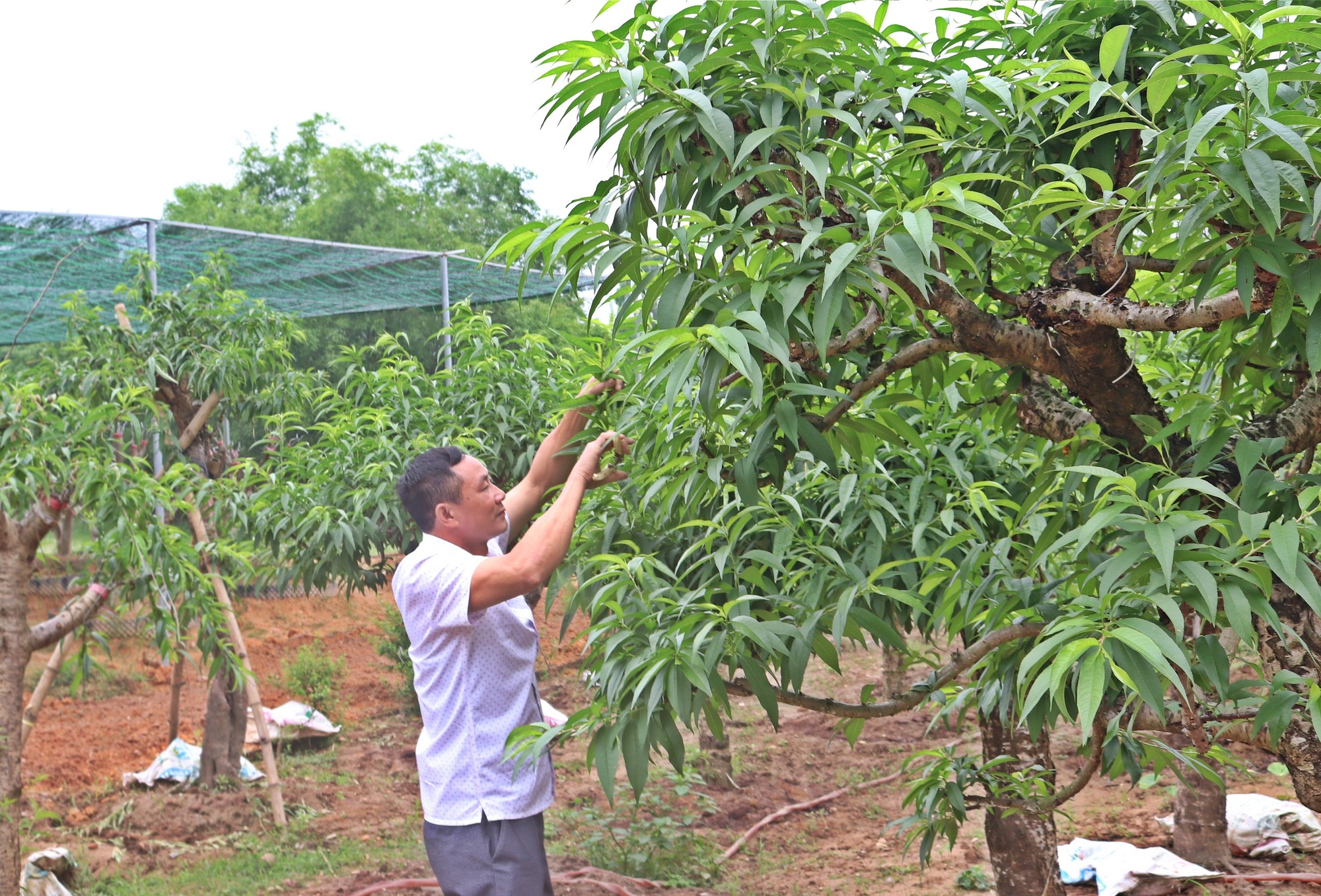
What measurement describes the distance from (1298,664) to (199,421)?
4.78 meters

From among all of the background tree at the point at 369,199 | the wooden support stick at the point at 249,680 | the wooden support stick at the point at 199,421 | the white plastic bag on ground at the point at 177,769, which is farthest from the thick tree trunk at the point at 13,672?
the background tree at the point at 369,199

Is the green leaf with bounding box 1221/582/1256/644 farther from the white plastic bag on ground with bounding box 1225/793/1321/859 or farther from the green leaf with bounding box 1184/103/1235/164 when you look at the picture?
the white plastic bag on ground with bounding box 1225/793/1321/859

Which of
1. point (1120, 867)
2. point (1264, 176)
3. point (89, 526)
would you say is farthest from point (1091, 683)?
point (89, 526)

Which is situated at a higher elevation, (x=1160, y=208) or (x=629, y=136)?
(x=629, y=136)

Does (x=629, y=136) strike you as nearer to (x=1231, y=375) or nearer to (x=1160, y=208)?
(x=1160, y=208)

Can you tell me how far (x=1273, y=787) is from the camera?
4805 mm

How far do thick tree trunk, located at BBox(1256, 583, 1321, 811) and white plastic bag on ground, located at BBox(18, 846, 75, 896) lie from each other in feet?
13.3

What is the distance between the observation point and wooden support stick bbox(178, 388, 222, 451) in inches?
198

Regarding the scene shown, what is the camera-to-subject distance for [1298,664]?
152 centimetres

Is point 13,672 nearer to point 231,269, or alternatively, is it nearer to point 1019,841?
point 1019,841

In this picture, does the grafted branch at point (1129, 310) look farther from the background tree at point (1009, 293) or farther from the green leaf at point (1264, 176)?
the green leaf at point (1264, 176)

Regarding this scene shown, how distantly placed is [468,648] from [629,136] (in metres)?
1.21

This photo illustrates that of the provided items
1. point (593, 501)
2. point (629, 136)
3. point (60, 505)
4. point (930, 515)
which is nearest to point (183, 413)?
point (60, 505)

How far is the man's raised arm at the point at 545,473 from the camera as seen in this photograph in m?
2.29
